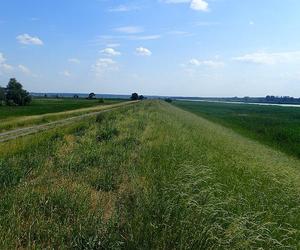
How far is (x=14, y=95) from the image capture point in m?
93.2

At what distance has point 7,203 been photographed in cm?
573

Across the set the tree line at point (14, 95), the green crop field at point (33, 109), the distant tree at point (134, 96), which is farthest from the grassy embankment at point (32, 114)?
the distant tree at point (134, 96)

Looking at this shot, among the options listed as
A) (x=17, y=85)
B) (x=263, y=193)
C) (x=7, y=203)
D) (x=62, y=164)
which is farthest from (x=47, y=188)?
(x=17, y=85)

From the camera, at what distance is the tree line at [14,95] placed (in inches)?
3610

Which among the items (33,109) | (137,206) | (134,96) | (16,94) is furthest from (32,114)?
(134,96)

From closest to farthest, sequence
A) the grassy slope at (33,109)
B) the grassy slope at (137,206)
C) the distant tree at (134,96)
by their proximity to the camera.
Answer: the grassy slope at (137,206) → the grassy slope at (33,109) → the distant tree at (134,96)

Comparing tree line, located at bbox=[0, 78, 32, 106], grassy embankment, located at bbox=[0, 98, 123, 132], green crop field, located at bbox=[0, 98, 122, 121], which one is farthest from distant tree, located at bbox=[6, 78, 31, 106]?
grassy embankment, located at bbox=[0, 98, 123, 132]

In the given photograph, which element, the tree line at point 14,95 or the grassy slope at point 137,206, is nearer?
the grassy slope at point 137,206

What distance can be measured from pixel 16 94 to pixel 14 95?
50cm

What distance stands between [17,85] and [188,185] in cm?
9492

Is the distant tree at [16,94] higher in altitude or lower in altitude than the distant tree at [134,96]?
higher

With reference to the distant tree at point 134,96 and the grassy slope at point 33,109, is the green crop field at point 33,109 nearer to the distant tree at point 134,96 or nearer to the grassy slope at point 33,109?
Answer: the grassy slope at point 33,109

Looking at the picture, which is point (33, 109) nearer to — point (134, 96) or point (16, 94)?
point (16, 94)

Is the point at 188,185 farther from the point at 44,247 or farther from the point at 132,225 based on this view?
the point at 44,247
